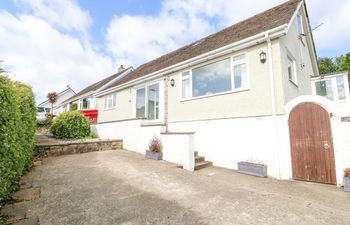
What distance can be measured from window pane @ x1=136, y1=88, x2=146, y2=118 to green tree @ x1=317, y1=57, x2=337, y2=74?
2947 centimetres

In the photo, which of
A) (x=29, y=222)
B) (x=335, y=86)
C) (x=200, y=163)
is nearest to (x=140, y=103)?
(x=200, y=163)

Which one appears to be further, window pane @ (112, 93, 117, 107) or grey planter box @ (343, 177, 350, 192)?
window pane @ (112, 93, 117, 107)

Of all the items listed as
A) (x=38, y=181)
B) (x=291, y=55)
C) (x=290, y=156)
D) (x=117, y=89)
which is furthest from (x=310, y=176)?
(x=117, y=89)

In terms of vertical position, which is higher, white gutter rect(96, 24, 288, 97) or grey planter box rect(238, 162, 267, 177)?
white gutter rect(96, 24, 288, 97)

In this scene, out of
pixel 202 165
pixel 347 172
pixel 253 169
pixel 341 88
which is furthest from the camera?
pixel 341 88

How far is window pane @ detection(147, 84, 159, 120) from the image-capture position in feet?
37.0

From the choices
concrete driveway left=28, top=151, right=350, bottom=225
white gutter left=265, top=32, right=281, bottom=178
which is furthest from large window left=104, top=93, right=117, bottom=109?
white gutter left=265, top=32, right=281, bottom=178

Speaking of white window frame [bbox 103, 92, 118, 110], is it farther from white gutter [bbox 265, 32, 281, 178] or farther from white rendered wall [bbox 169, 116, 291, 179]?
white gutter [bbox 265, 32, 281, 178]

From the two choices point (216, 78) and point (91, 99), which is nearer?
point (216, 78)

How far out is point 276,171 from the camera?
626cm

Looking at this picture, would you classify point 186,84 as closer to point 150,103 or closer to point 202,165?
point 150,103

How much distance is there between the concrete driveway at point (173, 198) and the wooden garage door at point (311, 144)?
1.40 feet

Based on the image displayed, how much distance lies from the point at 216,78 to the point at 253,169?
4149 mm

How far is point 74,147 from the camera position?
918 cm
